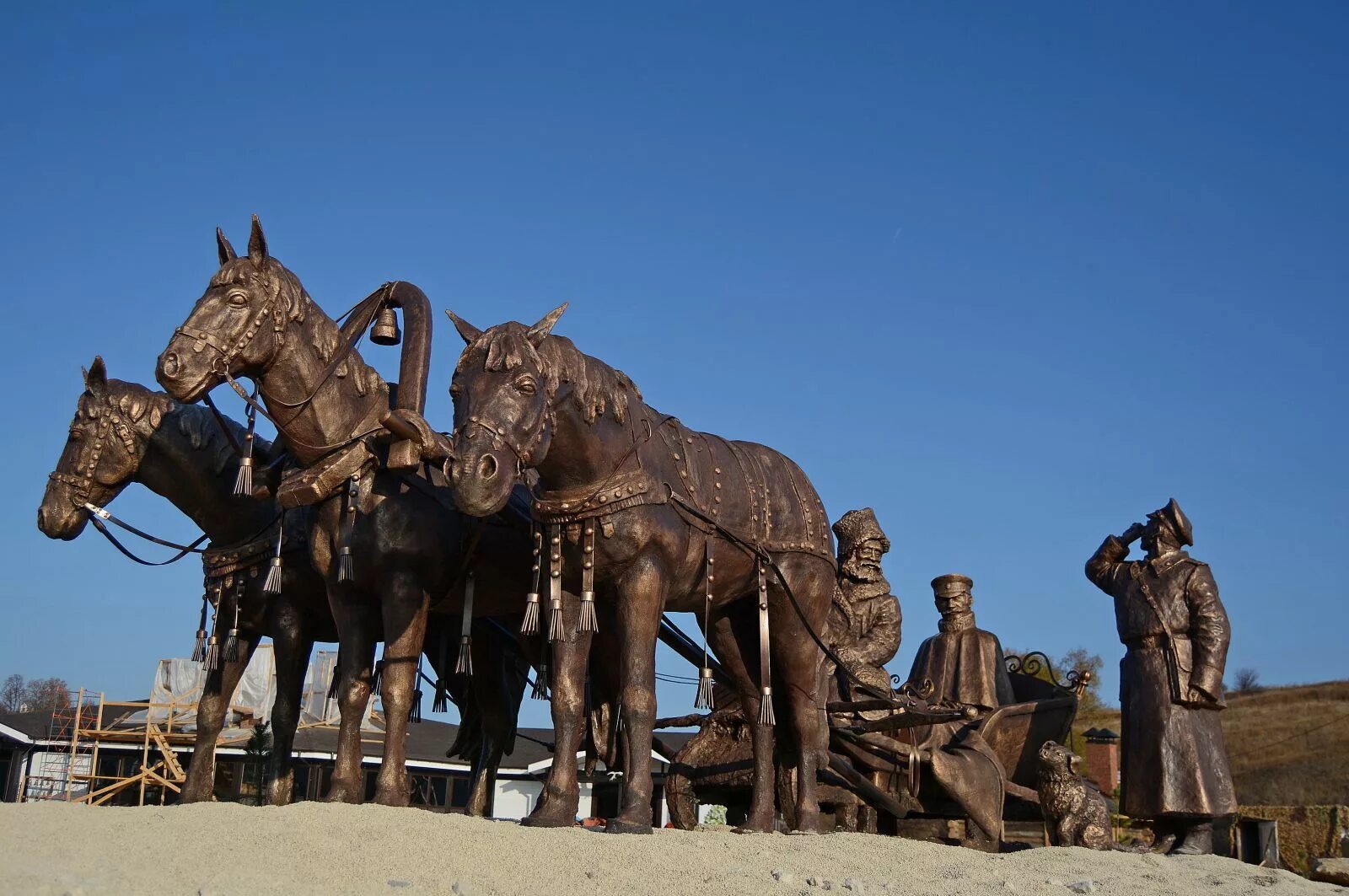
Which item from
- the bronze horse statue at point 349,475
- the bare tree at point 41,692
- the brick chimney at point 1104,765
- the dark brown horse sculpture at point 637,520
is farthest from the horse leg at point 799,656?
the bare tree at point 41,692

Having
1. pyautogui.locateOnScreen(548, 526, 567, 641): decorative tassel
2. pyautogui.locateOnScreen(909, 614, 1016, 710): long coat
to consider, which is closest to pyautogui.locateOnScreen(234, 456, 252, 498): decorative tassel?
pyautogui.locateOnScreen(548, 526, 567, 641): decorative tassel

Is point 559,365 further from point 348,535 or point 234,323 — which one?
point 234,323

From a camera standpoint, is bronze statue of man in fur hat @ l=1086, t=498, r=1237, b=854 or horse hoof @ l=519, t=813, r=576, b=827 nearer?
horse hoof @ l=519, t=813, r=576, b=827

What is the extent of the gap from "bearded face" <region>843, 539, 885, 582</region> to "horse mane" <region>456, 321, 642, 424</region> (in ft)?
14.9

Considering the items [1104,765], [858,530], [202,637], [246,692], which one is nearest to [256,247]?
[202,637]

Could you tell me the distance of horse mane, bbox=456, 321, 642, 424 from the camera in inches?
276

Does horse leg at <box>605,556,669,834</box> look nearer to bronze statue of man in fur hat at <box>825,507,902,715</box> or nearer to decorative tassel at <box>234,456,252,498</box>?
decorative tassel at <box>234,456,252,498</box>

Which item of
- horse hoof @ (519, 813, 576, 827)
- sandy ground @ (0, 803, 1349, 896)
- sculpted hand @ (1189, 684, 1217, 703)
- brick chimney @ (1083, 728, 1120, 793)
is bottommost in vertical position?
sandy ground @ (0, 803, 1349, 896)

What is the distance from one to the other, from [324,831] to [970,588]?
7.54 metres

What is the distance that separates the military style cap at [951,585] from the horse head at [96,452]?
6840 millimetres

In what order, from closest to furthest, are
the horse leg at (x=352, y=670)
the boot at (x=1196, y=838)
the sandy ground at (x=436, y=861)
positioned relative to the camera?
the sandy ground at (x=436, y=861) < the horse leg at (x=352, y=670) < the boot at (x=1196, y=838)

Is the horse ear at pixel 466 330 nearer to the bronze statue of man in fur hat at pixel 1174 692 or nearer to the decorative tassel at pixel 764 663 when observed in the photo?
the decorative tassel at pixel 764 663

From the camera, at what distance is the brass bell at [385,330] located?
8789 millimetres

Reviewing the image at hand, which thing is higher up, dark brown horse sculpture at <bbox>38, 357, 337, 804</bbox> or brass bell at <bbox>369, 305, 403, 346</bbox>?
brass bell at <bbox>369, 305, 403, 346</bbox>
